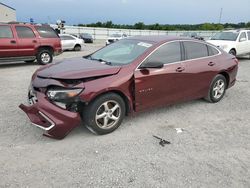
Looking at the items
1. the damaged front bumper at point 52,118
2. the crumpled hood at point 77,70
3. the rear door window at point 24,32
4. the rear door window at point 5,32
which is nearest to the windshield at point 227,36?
the rear door window at point 24,32

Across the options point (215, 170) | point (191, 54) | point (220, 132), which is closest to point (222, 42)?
point (191, 54)

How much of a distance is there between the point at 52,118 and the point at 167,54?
95.4 inches

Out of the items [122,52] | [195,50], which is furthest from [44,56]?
[195,50]

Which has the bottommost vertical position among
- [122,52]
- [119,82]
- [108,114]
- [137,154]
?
[137,154]

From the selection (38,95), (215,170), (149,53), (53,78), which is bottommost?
(215,170)

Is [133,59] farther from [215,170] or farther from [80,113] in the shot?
[215,170]

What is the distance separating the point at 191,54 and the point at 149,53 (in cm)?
116

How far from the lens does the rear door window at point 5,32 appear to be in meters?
9.54

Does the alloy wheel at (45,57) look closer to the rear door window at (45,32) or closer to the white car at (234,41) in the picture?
the rear door window at (45,32)

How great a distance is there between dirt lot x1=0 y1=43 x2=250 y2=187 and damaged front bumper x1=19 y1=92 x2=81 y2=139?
222mm

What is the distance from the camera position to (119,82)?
394cm

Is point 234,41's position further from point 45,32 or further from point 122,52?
point 122,52

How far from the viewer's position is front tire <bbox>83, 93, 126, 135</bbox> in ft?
12.3

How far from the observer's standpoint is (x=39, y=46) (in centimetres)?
1057
